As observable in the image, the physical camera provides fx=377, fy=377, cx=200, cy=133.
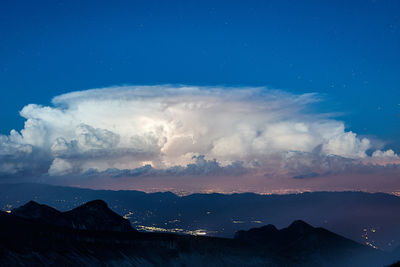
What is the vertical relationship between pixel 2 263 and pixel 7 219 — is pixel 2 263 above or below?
below

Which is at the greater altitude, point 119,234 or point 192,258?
point 119,234

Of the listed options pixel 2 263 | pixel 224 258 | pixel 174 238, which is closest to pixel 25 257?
pixel 2 263

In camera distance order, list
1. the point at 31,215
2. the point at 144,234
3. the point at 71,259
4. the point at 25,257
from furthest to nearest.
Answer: the point at 31,215
the point at 144,234
the point at 71,259
the point at 25,257

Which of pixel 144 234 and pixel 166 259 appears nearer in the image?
pixel 166 259

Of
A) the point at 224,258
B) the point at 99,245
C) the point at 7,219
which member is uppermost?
the point at 7,219

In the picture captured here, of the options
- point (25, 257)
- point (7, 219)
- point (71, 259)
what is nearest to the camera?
point (25, 257)

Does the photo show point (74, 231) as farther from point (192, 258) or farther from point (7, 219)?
point (192, 258)

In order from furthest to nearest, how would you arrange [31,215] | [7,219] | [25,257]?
[31,215] < [7,219] < [25,257]

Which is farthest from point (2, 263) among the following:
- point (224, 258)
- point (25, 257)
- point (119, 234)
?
point (224, 258)

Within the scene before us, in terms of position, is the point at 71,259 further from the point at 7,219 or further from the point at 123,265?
the point at 7,219
